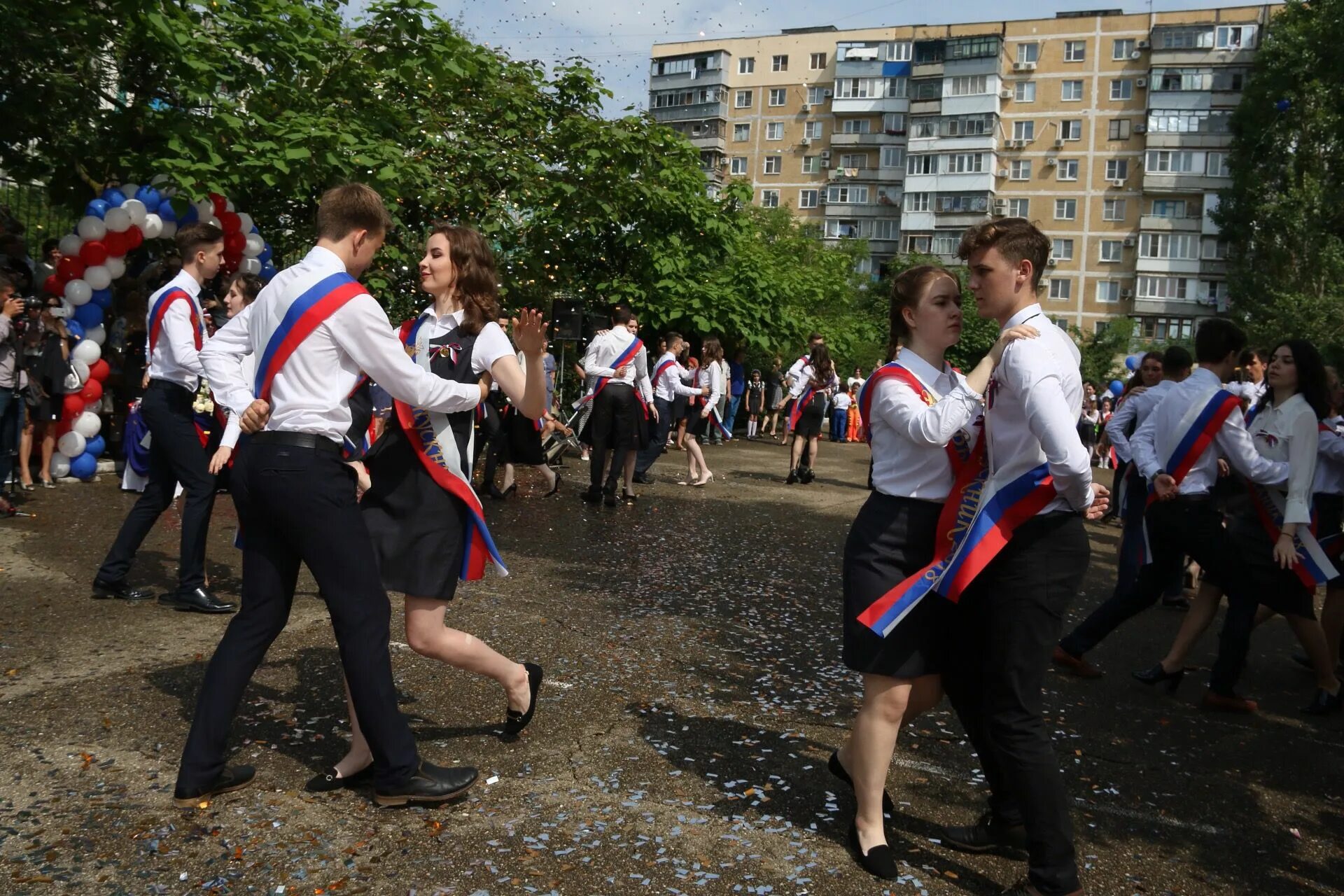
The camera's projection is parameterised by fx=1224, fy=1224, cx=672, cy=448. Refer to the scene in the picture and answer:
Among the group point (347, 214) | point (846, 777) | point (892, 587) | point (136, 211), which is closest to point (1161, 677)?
point (846, 777)

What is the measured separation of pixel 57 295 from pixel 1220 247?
72135 millimetres

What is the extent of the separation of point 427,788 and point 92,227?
9528 mm

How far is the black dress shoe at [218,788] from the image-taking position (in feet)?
13.3

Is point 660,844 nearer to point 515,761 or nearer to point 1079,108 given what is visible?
point 515,761

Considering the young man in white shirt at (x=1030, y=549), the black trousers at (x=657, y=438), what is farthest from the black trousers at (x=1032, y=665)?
the black trousers at (x=657, y=438)

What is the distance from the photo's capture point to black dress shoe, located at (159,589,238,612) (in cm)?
683

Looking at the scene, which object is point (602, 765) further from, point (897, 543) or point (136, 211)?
point (136, 211)

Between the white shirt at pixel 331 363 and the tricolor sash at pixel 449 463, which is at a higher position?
the white shirt at pixel 331 363

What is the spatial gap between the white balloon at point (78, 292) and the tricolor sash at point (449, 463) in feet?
29.1

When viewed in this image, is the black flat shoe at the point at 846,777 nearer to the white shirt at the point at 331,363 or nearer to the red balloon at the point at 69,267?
the white shirt at the point at 331,363

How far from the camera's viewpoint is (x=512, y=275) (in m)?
21.0

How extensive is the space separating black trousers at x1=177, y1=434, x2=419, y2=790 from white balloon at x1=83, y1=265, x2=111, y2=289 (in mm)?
9070

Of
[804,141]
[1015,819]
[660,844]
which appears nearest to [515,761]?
[660,844]

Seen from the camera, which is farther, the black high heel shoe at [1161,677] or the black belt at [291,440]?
the black high heel shoe at [1161,677]
